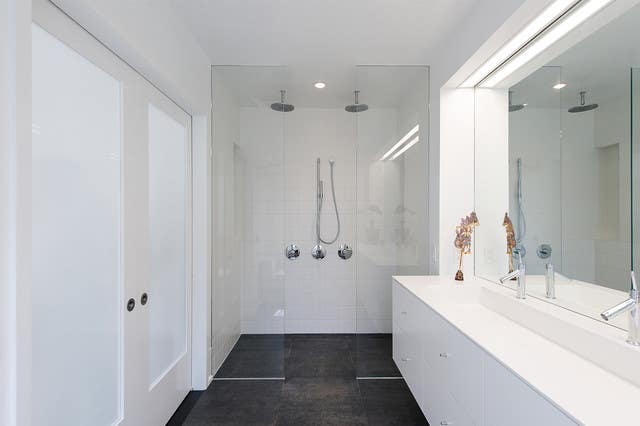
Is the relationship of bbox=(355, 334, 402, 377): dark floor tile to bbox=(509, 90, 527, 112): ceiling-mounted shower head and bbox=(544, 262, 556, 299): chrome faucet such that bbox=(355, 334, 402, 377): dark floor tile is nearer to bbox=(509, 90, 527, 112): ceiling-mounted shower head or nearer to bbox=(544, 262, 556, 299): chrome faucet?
bbox=(544, 262, 556, 299): chrome faucet

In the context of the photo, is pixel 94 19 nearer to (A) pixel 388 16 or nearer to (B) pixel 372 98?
(A) pixel 388 16

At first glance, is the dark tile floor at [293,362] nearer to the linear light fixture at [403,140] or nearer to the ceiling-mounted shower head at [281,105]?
the linear light fixture at [403,140]

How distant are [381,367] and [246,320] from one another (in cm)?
115

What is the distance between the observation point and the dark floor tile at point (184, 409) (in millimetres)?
2101

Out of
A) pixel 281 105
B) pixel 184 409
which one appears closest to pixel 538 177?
pixel 281 105

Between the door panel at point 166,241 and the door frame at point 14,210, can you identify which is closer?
the door frame at point 14,210

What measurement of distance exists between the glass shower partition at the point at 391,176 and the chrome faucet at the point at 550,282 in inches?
36.9

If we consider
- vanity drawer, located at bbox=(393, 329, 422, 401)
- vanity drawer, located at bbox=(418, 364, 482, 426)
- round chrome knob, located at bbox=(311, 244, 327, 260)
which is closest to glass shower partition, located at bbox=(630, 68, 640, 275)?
vanity drawer, located at bbox=(418, 364, 482, 426)

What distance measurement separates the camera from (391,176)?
2.62 metres

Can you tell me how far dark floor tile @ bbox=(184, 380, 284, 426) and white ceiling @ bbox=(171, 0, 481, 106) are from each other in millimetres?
2248

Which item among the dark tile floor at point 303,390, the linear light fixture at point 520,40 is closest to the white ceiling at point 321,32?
the linear light fixture at point 520,40

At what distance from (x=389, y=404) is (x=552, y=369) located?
1.50 metres

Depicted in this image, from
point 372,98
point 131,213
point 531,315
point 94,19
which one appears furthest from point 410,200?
point 94,19

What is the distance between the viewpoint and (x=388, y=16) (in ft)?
6.48
